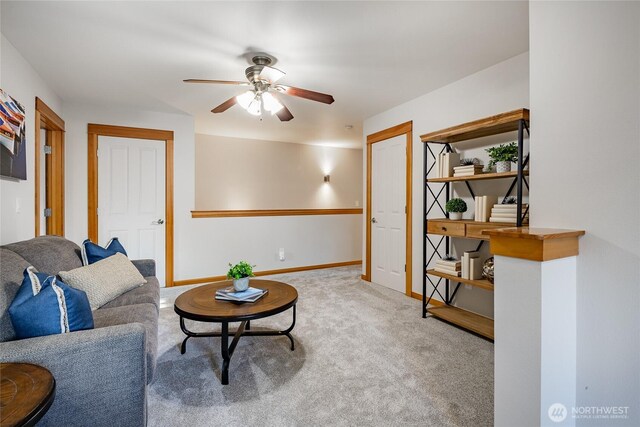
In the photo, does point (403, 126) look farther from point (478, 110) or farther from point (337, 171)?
point (337, 171)

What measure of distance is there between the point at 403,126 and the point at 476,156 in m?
1.02

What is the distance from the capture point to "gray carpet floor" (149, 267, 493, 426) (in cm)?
163

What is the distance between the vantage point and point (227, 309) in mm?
1977

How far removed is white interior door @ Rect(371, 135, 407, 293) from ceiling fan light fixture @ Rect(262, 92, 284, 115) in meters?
1.72

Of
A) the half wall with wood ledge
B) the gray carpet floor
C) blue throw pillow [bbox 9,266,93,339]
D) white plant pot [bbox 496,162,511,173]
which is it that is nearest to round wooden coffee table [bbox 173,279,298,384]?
the gray carpet floor

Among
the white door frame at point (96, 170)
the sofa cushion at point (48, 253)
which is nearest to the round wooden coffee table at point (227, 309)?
the sofa cushion at point (48, 253)

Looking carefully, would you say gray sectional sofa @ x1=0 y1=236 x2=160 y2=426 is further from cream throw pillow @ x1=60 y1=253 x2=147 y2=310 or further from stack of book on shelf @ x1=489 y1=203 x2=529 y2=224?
stack of book on shelf @ x1=489 y1=203 x2=529 y2=224

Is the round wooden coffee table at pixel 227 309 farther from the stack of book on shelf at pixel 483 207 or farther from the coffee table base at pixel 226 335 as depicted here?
the stack of book on shelf at pixel 483 207

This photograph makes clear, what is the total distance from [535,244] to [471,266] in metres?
1.63

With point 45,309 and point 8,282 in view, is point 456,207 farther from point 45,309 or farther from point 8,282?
point 8,282

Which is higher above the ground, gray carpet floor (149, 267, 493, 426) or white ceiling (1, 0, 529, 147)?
white ceiling (1, 0, 529, 147)

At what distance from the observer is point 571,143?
4.34 ft

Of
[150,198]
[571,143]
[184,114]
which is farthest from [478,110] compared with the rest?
[150,198]

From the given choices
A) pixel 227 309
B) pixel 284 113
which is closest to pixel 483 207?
pixel 284 113
